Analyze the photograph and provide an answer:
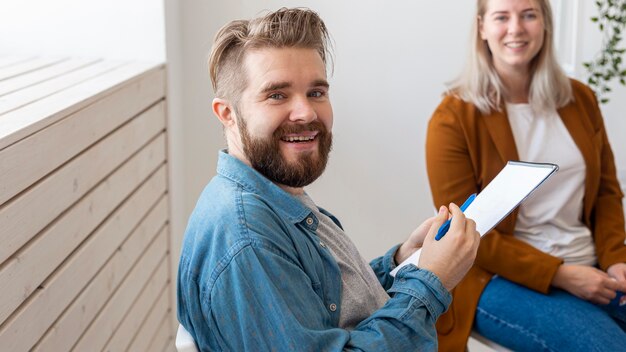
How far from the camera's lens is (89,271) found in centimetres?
208

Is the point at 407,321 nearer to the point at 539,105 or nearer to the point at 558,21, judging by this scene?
the point at 539,105

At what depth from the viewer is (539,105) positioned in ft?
7.90

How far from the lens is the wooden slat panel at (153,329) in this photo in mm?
2600

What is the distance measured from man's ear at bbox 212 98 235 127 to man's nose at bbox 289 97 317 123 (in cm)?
13

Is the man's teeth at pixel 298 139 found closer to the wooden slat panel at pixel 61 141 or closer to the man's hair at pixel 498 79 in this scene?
the wooden slat panel at pixel 61 141

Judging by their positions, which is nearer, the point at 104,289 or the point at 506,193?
the point at 506,193

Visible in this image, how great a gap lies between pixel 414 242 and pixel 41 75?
1205 mm

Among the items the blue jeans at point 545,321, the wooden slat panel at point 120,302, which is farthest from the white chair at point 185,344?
the blue jeans at point 545,321

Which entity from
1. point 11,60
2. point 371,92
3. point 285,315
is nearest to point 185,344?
point 285,315

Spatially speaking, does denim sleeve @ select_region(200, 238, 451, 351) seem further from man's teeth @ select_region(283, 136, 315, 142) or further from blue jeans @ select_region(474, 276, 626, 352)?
blue jeans @ select_region(474, 276, 626, 352)

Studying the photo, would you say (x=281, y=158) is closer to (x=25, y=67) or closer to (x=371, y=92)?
(x=25, y=67)

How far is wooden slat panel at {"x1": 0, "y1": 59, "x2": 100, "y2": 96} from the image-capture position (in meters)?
2.10

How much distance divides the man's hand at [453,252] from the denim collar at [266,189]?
22 centimetres

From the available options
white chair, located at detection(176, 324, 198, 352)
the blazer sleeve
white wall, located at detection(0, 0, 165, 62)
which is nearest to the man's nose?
white chair, located at detection(176, 324, 198, 352)
